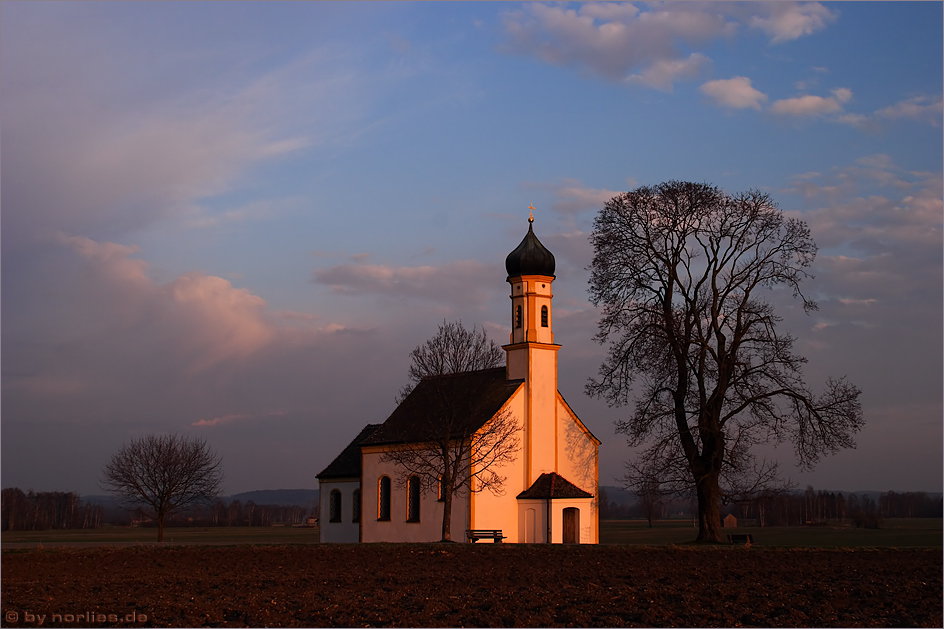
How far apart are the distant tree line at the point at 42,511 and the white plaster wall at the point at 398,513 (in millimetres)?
69069

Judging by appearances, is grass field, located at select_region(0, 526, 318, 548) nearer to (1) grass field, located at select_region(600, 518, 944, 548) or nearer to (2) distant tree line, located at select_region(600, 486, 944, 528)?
(1) grass field, located at select_region(600, 518, 944, 548)

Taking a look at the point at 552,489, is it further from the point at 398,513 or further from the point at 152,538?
the point at 152,538

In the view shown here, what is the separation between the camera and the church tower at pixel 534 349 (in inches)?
1785

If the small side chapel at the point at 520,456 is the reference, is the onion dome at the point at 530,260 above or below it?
above

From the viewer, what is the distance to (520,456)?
4484 centimetres

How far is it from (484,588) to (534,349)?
25.1 m

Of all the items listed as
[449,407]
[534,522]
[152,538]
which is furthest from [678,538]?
[152,538]

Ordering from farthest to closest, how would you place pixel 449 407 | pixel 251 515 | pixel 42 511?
pixel 251 515, pixel 42 511, pixel 449 407

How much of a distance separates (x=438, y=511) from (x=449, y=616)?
28.1m

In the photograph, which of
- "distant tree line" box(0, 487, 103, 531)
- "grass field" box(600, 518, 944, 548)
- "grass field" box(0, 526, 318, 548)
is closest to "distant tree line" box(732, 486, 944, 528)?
"grass field" box(600, 518, 944, 548)

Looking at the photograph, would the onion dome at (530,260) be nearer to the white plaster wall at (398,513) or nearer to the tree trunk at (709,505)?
the white plaster wall at (398,513)

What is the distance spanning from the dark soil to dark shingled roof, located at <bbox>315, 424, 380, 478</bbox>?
796 inches

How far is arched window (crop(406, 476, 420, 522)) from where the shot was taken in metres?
46.9

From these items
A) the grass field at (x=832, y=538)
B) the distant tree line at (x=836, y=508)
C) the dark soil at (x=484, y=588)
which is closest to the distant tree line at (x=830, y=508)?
the distant tree line at (x=836, y=508)
